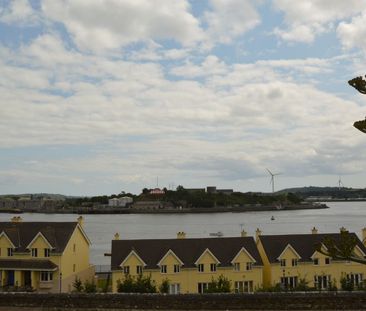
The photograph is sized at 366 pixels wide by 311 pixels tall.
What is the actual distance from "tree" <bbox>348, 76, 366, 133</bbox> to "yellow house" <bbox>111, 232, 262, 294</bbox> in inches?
1067

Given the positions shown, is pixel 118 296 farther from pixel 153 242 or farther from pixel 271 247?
pixel 271 247

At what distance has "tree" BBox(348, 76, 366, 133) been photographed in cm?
1242

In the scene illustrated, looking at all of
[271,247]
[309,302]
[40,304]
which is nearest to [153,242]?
[271,247]

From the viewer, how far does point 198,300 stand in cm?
2908

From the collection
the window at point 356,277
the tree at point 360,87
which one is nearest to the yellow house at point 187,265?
the window at point 356,277

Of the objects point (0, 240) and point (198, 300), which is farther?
point (0, 240)

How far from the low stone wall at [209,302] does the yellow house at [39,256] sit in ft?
26.4

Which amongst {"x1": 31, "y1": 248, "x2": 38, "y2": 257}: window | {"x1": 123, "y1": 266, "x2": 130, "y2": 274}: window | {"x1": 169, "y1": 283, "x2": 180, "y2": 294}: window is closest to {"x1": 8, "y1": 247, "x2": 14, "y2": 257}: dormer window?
{"x1": 31, "y1": 248, "x2": 38, "y2": 257}: window

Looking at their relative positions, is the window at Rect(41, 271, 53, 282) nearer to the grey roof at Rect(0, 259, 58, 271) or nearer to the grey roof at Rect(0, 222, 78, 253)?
the grey roof at Rect(0, 259, 58, 271)

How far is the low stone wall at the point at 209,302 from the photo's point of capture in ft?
94.2

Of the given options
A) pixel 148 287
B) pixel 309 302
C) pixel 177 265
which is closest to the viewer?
pixel 309 302

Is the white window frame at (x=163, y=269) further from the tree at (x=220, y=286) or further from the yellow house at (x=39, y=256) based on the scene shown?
the yellow house at (x=39, y=256)

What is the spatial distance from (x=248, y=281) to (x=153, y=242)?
7814 mm

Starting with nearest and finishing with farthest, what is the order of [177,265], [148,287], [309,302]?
1. [309,302]
2. [148,287]
3. [177,265]
